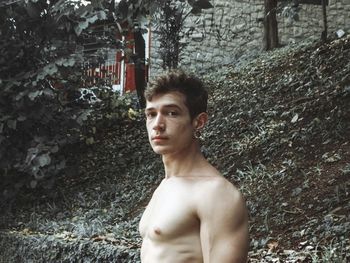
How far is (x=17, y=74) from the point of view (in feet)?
23.5

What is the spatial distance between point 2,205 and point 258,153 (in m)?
3.10

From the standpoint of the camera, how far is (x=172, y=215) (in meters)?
1.87

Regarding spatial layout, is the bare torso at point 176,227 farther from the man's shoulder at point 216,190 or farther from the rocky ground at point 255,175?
the rocky ground at point 255,175

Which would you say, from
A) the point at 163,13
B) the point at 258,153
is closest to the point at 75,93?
the point at 258,153

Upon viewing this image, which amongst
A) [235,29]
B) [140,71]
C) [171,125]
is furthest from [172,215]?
[235,29]

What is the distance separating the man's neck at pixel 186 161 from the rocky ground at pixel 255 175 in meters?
2.05

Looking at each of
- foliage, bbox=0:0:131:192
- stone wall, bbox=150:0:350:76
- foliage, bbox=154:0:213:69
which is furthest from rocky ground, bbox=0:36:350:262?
stone wall, bbox=150:0:350:76

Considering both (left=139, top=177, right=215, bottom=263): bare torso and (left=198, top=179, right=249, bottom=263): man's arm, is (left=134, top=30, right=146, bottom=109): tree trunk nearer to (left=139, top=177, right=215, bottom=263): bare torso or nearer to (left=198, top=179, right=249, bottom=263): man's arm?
(left=139, top=177, right=215, bottom=263): bare torso

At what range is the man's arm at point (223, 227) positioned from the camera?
1730mm

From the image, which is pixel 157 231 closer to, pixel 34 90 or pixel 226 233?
pixel 226 233

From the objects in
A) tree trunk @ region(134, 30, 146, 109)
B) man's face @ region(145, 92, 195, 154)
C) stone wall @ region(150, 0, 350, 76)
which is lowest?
man's face @ region(145, 92, 195, 154)

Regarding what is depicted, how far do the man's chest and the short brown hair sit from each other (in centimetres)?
25

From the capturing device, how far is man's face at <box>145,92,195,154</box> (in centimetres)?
196

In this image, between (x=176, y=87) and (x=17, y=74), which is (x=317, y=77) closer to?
(x=17, y=74)
